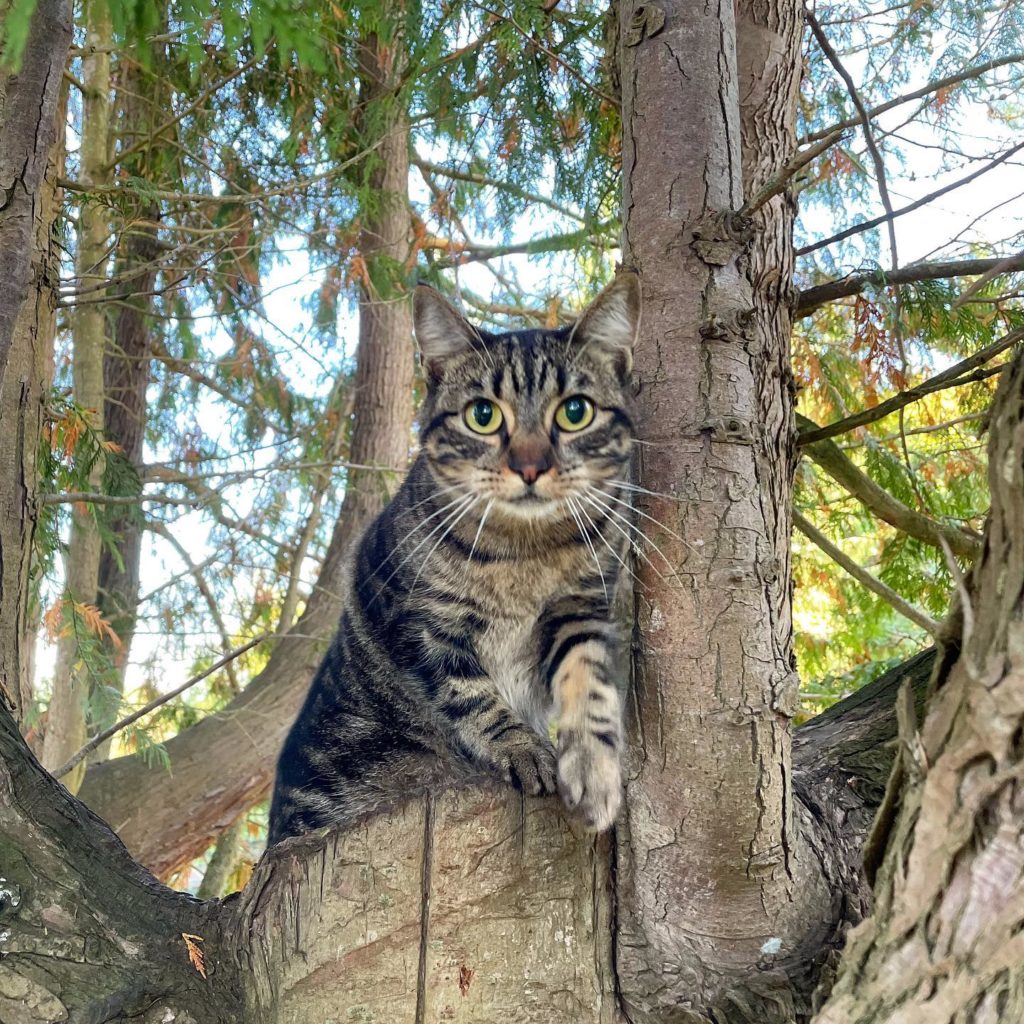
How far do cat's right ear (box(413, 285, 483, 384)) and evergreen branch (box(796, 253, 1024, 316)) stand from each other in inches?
32.7

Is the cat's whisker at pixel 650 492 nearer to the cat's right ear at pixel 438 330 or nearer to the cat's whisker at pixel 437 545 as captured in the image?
the cat's whisker at pixel 437 545

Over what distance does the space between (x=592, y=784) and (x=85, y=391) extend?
343cm

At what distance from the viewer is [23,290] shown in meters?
1.82

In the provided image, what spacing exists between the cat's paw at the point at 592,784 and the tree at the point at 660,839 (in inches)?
1.3

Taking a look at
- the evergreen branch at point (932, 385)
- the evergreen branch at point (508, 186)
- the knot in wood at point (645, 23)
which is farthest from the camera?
the evergreen branch at point (508, 186)

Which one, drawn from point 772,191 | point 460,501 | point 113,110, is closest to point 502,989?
point 460,501

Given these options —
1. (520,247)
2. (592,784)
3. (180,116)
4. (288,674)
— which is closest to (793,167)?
(592,784)

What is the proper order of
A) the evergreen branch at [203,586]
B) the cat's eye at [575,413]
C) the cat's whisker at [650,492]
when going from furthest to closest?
the evergreen branch at [203,586], the cat's eye at [575,413], the cat's whisker at [650,492]

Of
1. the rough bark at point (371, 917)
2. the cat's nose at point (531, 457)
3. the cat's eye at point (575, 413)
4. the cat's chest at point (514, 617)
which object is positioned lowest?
the rough bark at point (371, 917)

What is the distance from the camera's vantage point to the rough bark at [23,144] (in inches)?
69.6

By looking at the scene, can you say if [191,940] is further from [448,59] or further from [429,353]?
[448,59]

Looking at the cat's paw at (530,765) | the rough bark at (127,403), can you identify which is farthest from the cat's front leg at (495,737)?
the rough bark at (127,403)

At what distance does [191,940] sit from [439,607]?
35.0 inches

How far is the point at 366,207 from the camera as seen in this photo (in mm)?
4141
